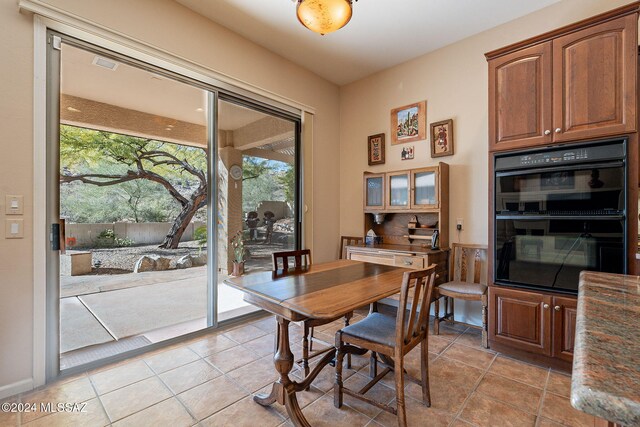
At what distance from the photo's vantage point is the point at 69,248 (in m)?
2.32

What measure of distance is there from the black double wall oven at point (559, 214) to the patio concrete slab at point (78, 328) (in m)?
3.66

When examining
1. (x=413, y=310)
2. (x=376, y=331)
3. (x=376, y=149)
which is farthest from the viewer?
(x=376, y=149)

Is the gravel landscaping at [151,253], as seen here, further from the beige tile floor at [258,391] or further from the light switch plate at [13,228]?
the beige tile floor at [258,391]

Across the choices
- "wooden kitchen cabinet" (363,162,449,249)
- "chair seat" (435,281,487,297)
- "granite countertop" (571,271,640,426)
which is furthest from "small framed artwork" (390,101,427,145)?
"granite countertop" (571,271,640,426)

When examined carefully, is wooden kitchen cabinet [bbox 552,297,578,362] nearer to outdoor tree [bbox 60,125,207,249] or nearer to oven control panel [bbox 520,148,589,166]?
oven control panel [bbox 520,148,589,166]

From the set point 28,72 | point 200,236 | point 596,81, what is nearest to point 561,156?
point 596,81

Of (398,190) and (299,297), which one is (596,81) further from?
(299,297)

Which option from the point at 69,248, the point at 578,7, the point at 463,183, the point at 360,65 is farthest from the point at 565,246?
the point at 69,248

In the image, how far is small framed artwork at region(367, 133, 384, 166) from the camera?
3.93m

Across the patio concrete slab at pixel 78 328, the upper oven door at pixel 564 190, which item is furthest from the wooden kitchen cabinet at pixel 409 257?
the patio concrete slab at pixel 78 328

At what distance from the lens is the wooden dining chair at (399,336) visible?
5.24 feet

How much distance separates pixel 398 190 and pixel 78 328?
3.63 m

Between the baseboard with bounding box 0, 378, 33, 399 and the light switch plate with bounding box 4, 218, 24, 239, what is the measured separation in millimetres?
980

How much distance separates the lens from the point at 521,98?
2.44m
